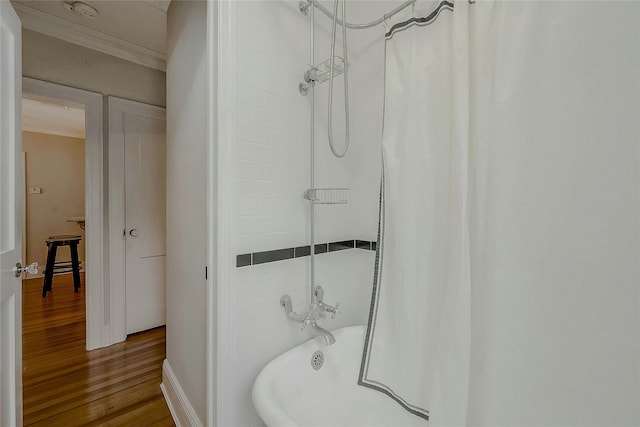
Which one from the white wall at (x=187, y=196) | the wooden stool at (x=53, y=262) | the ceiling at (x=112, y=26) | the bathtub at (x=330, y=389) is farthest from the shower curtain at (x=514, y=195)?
the wooden stool at (x=53, y=262)

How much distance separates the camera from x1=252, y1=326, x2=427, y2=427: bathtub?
1.12 meters

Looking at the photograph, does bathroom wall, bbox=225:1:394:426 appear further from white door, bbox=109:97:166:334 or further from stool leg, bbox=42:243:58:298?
stool leg, bbox=42:243:58:298

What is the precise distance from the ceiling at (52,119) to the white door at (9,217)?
8.04 ft

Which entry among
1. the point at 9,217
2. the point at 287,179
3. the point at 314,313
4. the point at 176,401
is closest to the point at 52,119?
the point at 9,217

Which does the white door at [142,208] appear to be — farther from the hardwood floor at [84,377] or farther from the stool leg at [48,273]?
the stool leg at [48,273]

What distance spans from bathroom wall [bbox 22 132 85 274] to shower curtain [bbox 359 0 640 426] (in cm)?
612

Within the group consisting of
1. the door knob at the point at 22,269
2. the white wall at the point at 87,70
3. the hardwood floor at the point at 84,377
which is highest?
the white wall at the point at 87,70

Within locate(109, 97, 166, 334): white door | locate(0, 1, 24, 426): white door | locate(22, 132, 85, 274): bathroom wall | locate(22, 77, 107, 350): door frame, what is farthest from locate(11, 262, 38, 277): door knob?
locate(22, 132, 85, 274): bathroom wall

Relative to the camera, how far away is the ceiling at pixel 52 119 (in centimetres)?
356

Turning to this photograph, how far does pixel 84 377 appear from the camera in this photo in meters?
2.00

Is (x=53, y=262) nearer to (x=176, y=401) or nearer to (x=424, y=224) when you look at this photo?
(x=176, y=401)

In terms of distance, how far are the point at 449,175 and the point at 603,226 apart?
433mm

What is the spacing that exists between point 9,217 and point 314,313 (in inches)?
52.6

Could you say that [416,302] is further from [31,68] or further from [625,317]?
[31,68]
